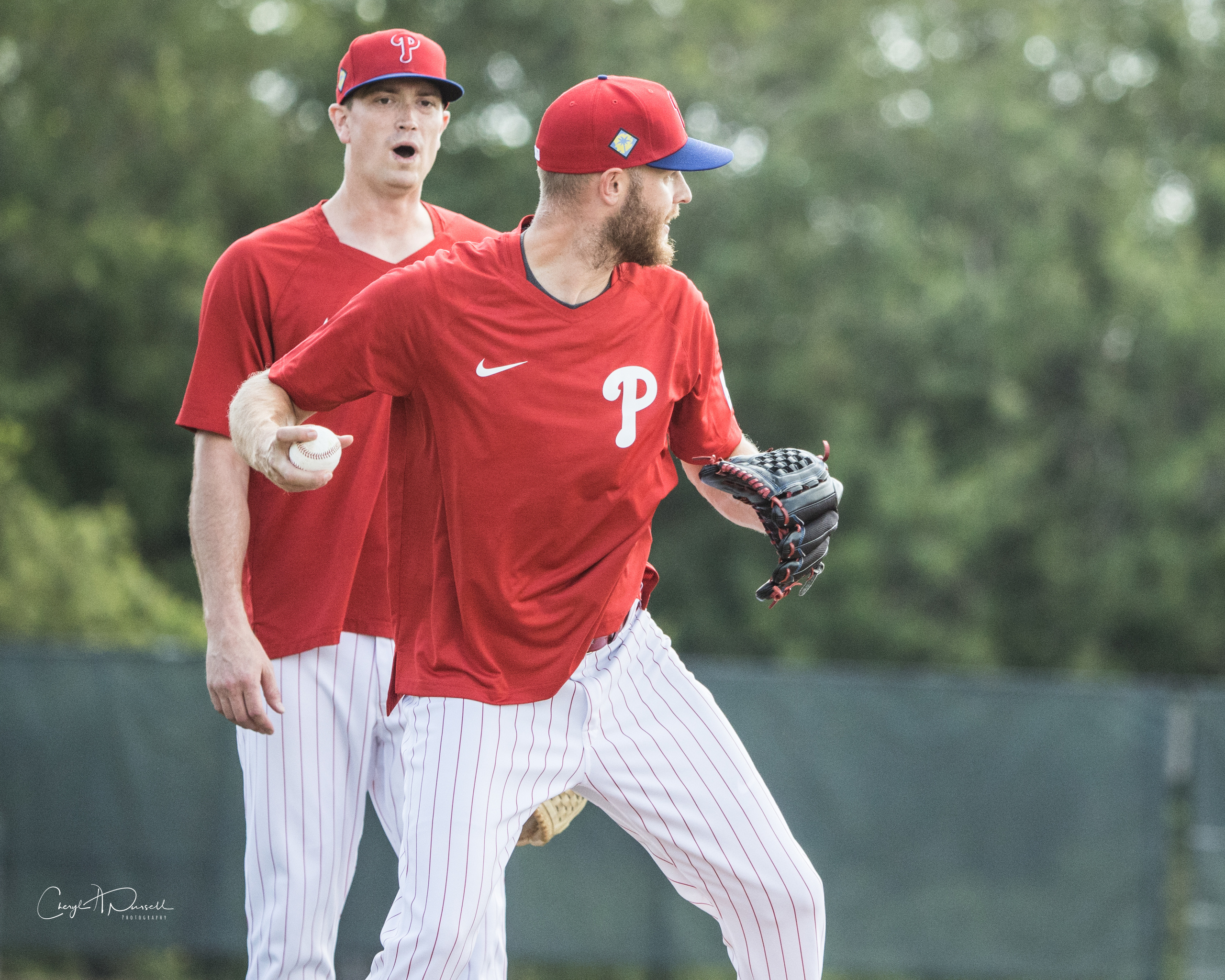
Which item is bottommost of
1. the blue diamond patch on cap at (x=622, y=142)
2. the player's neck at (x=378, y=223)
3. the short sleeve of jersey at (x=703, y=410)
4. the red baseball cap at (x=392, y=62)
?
the short sleeve of jersey at (x=703, y=410)

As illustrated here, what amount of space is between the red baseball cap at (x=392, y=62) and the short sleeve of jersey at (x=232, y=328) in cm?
52

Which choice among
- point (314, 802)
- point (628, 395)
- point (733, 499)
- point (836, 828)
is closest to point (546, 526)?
point (628, 395)

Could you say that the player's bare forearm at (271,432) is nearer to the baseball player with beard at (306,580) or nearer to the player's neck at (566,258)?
the baseball player with beard at (306,580)

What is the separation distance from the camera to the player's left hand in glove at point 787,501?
316 cm

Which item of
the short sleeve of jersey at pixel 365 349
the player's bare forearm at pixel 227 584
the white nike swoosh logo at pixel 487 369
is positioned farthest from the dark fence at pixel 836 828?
the white nike swoosh logo at pixel 487 369

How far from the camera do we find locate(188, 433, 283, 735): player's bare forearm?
128 inches

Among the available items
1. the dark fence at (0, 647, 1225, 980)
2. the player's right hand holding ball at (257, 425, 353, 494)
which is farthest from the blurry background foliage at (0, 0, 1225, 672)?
the player's right hand holding ball at (257, 425, 353, 494)

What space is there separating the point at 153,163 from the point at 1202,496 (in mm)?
14367

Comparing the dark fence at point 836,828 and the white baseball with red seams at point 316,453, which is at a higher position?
the white baseball with red seams at point 316,453

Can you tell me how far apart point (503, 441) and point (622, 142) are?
656 millimetres

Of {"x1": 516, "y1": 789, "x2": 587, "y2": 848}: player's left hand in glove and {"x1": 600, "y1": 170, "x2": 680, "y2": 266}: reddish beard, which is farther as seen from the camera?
{"x1": 516, "y1": 789, "x2": 587, "y2": 848}: player's left hand in glove

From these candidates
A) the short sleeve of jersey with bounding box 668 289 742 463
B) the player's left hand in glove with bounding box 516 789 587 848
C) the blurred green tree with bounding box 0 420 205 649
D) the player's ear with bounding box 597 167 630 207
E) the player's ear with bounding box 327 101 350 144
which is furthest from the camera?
the blurred green tree with bounding box 0 420 205 649

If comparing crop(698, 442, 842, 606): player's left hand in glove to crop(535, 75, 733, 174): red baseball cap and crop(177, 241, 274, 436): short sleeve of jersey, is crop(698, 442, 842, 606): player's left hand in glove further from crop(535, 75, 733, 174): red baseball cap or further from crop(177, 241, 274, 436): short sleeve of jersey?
crop(177, 241, 274, 436): short sleeve of jersey

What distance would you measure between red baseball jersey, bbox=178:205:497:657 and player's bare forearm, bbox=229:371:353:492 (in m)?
0.32
